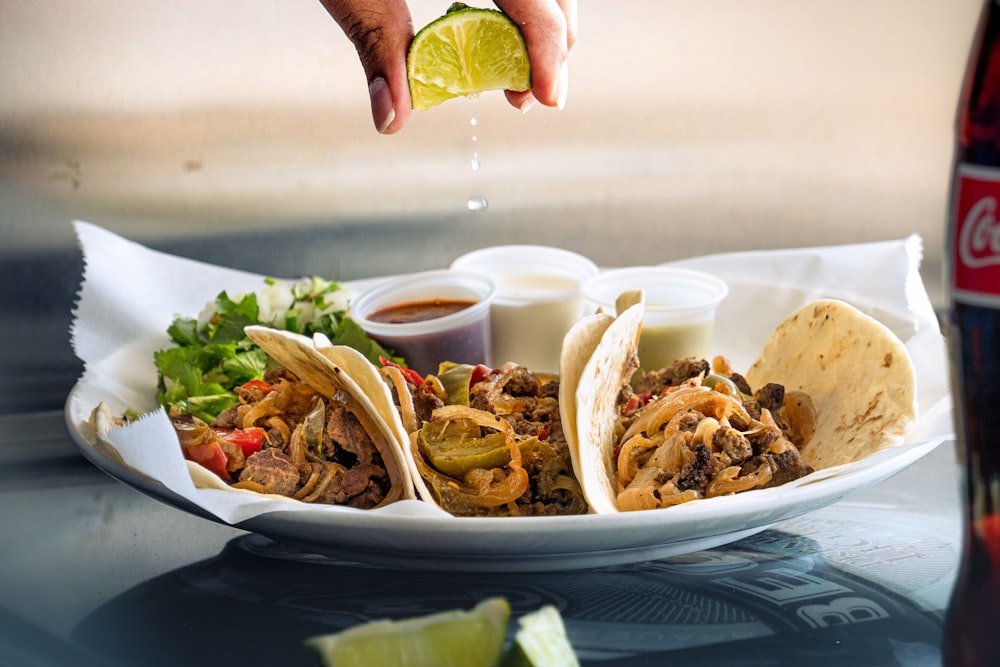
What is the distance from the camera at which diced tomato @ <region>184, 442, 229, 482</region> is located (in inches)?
81.3

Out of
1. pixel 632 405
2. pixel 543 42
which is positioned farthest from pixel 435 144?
pixel 632 405

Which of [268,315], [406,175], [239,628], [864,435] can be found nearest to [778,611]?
[864,435]

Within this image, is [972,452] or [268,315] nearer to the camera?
[972,452]

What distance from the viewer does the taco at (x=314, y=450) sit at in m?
2.04

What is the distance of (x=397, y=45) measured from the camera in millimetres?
2354

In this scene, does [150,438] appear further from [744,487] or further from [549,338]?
[549,338]

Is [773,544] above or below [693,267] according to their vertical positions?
below

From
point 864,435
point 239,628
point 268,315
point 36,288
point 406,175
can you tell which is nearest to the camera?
point 239,628

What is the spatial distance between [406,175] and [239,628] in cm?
269

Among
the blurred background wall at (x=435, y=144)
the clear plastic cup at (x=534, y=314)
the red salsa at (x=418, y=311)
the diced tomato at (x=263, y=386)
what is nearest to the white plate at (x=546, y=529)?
the diced tomato at (x=263, y=386)

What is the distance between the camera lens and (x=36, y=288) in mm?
3785

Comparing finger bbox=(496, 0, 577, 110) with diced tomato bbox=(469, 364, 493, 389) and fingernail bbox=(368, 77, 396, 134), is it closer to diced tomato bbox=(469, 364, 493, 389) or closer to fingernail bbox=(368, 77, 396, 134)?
fingernail bbox=(368, 77, 396, 134)

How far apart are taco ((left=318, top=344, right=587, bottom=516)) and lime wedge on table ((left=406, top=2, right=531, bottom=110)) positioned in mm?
602

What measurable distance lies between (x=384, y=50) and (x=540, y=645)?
1483 mm
